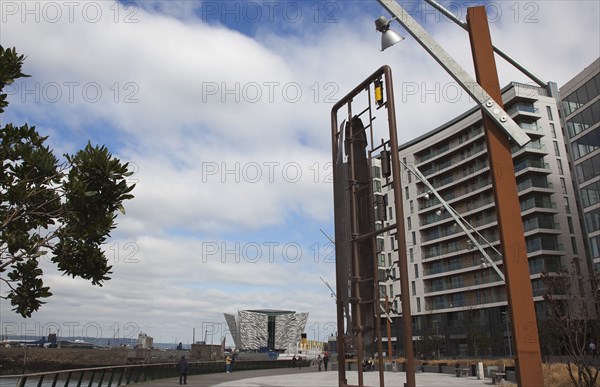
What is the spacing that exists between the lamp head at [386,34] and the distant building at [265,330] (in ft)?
379

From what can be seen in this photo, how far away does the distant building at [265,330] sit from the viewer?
Result: 11919cm

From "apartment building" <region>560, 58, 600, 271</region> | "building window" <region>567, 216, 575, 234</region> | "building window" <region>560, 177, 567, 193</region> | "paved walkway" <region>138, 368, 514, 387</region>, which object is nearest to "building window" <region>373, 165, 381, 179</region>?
"paved walkway" <region>138, 368, 514, 387</region>

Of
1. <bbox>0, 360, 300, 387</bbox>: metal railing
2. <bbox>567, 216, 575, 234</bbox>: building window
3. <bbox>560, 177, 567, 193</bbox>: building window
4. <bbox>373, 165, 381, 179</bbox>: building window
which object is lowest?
<bbox>0, 360, 300, 387</bbox>: metal railing

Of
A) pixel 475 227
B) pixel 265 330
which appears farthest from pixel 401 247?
pixel 265 330

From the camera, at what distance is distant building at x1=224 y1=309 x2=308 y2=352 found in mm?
119188

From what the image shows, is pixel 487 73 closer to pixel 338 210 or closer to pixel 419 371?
pixel 338 210

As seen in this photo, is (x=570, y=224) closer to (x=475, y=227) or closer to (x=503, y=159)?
(x=475, y=227)

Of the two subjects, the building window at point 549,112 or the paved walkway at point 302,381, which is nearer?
the paved walkway at point 302,381

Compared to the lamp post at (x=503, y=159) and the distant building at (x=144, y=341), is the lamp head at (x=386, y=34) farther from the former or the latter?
the distant building at (x=144, y=341)

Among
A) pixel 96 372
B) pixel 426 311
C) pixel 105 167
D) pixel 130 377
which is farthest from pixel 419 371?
pixel 426 311

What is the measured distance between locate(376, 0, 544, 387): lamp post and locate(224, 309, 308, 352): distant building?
116 metres

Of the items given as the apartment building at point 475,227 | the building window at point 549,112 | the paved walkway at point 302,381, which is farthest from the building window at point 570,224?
the paved walkway at point 302,381

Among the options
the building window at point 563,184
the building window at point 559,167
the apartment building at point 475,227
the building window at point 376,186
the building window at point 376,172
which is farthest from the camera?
the building window at point 559,167

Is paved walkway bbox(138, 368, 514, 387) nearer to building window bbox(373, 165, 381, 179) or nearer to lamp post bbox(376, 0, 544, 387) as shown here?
building window bbox(373, 165, 381, 179)
